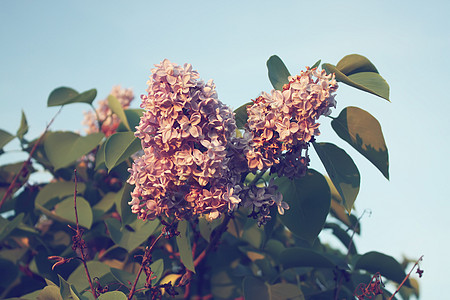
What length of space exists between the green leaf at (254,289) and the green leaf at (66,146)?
2.81 ft

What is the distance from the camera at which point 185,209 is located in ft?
3.67

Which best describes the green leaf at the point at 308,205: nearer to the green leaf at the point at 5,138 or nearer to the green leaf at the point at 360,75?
the green leaf at the point at 360,75

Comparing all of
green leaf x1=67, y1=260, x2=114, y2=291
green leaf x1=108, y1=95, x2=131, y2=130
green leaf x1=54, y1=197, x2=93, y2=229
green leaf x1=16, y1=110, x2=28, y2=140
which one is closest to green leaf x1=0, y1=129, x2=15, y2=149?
green leaf x1=16, y1=110, x2=28, y2=140

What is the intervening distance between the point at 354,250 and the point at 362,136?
43.3 inches

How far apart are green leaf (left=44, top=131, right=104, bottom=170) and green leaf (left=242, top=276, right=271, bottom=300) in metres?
0.86

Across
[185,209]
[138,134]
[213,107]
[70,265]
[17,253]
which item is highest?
[213,107]

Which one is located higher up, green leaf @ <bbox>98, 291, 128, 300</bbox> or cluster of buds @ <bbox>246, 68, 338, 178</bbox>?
cluster of buds @ <bbox>246, 68, 338, 178</bbox>

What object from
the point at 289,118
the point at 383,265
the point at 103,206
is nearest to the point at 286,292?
the point at 383,265

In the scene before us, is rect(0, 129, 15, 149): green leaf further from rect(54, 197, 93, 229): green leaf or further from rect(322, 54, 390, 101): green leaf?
rect(322, 54, 390, 101): green leaf

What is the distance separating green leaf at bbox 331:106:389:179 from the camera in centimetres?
124

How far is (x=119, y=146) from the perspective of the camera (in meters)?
1.34

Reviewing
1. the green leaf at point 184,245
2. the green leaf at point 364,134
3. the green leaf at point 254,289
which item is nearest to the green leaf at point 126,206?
the green leaf at point 184,245

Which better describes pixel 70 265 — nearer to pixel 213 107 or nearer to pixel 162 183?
pixel 162 183

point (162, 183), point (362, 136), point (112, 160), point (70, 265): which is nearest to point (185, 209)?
point (162, 183)
